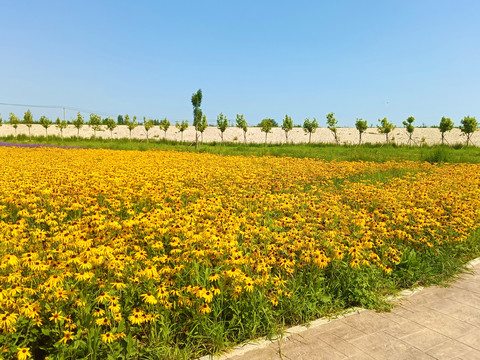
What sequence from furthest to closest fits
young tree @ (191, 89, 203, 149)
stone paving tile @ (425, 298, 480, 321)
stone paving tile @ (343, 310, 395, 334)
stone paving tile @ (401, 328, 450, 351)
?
young tree @ (191, 89, 203, 149) → stone paving tile @ (425, 298, 480, 321) → stone paving tile @ (343, 310, 395, 334) → stone paving tile @ (401, 328, 450, 351)

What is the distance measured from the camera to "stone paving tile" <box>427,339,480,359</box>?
11.3 ft

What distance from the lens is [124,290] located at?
362 centimetres

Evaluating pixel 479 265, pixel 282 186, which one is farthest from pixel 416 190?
pixel 282 186

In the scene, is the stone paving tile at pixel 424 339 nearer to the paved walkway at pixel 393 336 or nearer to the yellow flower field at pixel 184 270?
the paved walkway at pixel 393 336

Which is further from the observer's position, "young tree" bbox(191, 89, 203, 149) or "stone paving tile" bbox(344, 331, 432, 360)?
"young tree" bbox(191, 89, 203, 149)

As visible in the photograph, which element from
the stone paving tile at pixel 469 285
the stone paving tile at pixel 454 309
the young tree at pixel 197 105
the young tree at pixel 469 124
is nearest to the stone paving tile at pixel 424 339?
the stone paving tile at pixel 454 309

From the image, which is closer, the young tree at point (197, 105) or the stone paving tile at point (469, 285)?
the stone paving tile at point (469, 285)

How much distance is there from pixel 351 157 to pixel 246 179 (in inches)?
470

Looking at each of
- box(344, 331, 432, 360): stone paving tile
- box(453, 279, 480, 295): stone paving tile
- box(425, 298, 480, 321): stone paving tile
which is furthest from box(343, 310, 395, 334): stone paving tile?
box(453, 279, 480, 295): stone paving tile

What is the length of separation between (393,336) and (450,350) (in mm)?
535

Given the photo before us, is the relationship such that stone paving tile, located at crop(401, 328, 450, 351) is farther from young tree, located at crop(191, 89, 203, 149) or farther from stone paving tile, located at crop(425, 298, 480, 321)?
young tree, located at crop(191, 89, 203, 149)

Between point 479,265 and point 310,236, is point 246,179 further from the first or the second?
point 479,265

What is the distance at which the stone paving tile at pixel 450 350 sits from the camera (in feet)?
11.3

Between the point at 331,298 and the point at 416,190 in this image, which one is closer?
the point at 331,298
